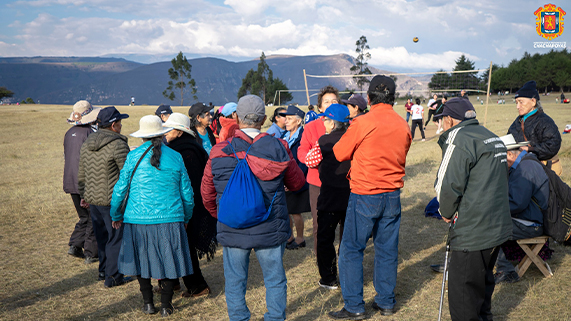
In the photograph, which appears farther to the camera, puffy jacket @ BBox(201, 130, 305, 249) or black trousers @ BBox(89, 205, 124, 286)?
black trousers @ BBox(89, 205, 124, 286)

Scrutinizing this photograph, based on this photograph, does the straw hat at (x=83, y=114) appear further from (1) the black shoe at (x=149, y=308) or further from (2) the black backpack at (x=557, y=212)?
(2) the black backpack at (x=557, y=212)

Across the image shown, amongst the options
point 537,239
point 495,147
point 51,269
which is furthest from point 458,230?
point 51,269

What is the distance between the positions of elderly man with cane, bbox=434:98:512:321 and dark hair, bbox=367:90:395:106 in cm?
70

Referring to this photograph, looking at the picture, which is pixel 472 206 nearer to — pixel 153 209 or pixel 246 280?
pixel 246 280

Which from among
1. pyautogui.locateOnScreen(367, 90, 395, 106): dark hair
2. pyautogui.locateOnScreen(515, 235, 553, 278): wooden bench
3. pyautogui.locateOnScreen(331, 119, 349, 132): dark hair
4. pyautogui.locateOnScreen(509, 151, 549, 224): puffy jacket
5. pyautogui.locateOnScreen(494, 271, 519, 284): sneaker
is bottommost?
pyautogui.locateOnScreen(494, 271, 519, 284): sneaker

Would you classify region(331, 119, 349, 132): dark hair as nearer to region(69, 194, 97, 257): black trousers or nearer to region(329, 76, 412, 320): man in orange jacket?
region(329, 76, 412, 320): man in orange jacket

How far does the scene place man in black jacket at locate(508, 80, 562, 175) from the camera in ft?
18.0

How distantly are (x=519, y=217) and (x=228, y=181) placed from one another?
3497mm

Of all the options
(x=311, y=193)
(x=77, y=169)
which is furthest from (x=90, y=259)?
(x=311, y=193)

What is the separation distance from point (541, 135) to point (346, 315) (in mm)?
3845

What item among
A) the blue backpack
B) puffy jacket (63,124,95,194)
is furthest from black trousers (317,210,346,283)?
puffy jacket (63,124,95,194)

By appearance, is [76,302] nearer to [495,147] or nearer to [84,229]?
[84,229]

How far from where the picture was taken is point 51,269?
5.50 meters

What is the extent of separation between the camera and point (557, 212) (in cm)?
457
